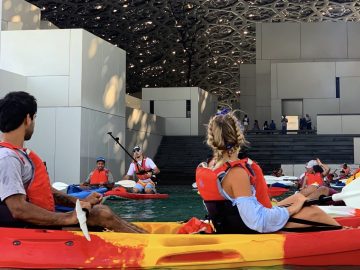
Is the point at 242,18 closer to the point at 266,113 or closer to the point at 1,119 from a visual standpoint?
the point at 266,113

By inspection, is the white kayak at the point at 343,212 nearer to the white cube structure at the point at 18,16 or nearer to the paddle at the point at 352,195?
the paddle at the point at 352,195

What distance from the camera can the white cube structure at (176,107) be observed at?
27.0 metres

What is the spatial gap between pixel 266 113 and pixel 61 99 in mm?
20847

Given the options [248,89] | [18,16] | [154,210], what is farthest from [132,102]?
[154,210]

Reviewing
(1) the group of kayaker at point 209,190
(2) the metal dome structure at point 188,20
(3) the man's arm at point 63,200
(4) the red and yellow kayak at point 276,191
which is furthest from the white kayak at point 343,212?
(2) the metal dome structure at point 188,20

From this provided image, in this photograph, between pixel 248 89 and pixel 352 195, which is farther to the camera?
pixel 248 89

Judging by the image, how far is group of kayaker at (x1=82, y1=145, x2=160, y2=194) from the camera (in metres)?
11.0

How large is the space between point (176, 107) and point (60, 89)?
13.5m

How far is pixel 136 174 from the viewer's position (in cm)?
1155

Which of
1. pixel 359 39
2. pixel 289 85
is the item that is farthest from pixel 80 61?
pixel 359 39

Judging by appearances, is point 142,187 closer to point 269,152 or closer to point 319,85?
point 269,152

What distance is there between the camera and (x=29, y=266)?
355cm

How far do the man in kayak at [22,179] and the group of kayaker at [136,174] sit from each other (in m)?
7.33

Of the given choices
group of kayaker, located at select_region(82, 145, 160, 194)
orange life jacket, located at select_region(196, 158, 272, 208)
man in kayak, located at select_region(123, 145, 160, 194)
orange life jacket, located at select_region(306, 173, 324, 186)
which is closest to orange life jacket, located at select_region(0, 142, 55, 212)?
orange life jacket, located at select_region(196, 158, 272, 208)
